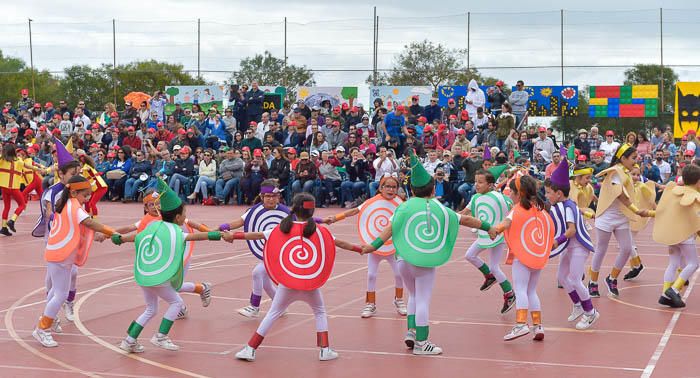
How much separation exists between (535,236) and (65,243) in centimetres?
486

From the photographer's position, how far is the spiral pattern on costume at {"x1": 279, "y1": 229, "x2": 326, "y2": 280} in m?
9.00

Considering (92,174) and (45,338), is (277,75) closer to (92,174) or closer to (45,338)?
(92,174)

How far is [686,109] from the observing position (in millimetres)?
28547

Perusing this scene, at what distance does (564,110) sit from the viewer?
98.9 ft

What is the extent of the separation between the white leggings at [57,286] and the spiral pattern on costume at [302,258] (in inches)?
99.6

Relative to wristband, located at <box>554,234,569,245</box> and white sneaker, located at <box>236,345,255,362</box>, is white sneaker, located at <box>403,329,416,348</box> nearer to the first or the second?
white sneaker, located at <box>236,345,255,362</box>

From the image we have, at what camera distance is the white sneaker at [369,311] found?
11320 millimetres

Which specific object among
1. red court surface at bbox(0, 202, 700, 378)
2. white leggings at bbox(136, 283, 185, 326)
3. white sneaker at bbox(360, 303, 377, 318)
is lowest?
red court surface at bbox(0, 202, 700, 378)

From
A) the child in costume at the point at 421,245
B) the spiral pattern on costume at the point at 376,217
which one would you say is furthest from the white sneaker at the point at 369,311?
the child in costume at the point at 421,245

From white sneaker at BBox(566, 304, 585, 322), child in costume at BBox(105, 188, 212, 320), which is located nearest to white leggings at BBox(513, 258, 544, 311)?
white sneaker at BBox(566, 304, 585, 322)

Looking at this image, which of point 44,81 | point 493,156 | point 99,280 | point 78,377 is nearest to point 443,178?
point 493,156

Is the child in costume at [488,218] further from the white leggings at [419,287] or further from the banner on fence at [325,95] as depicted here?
the banner on fence at [325,95]

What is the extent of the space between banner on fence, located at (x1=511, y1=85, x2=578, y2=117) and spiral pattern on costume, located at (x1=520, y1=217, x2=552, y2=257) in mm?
20268

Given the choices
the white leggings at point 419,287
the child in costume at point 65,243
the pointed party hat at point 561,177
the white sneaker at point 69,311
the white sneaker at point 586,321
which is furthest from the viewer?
the white sneaker at point 69,311
